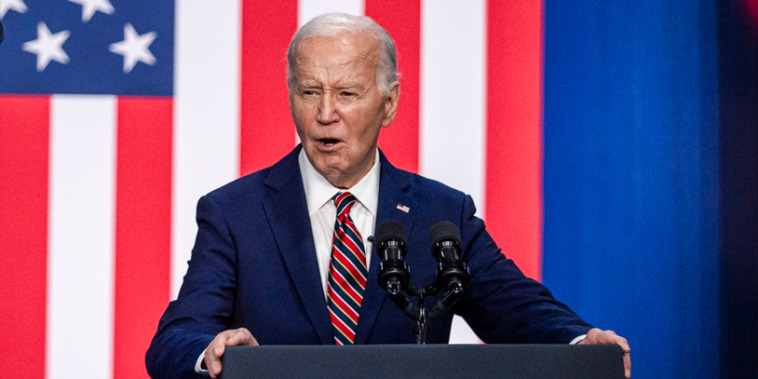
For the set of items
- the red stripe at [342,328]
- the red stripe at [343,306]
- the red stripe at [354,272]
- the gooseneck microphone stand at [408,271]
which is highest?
the gooseneck microphone stand at [408,271]

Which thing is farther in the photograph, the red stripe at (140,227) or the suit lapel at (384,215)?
the red stripe at (140,227)

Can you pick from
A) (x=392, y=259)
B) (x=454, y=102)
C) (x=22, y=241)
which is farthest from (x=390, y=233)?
(x=22, y=241)

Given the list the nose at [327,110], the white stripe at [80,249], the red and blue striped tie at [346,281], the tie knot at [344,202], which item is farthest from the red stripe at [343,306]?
the white stripe at [80,249]

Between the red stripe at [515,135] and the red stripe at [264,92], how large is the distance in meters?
0.72

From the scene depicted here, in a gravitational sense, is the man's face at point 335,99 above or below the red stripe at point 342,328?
above

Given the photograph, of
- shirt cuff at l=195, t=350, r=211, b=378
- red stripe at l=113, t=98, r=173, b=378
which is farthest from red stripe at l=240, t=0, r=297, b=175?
shirt cuff at l=195, t=350, r=211, b=378

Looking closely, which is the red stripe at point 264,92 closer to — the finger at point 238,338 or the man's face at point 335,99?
the man's face at point 335,99

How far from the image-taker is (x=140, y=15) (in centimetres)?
292

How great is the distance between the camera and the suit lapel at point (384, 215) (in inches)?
80.2

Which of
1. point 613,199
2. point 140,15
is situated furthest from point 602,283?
point 140,15

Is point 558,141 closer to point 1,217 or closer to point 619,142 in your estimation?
point 619,142

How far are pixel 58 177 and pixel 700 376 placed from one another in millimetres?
2343

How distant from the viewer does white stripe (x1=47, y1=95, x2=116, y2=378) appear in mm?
2811

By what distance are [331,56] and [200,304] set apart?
0.70 m
